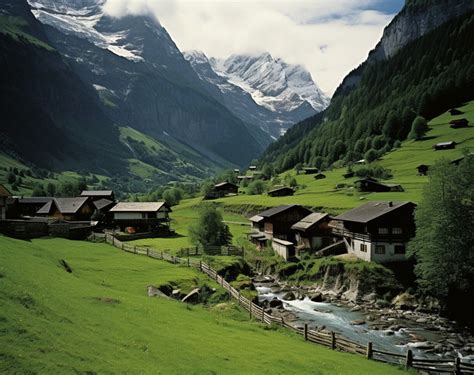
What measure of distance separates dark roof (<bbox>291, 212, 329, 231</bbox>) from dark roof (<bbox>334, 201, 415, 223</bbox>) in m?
6.43

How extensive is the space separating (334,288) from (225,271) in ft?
60.8

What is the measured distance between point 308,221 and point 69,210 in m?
62.4

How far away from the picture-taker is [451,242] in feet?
196

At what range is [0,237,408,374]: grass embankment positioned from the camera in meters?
18.6

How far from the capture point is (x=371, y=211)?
81062mm

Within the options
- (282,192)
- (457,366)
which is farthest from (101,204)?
(457,366)

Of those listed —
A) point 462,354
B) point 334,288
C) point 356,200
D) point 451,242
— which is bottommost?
point 462,354

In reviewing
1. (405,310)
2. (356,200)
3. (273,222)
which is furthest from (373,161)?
(405,310)

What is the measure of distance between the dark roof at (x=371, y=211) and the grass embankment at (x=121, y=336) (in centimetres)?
4202

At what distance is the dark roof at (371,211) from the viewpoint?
252 ft

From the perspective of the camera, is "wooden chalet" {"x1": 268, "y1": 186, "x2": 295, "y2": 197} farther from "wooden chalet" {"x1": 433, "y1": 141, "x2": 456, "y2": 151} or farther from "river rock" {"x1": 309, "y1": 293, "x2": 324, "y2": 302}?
"river rock" {"x1": 309, "y1": 293, "x2": 324, "y2": 302}

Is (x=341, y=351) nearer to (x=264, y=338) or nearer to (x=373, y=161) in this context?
(x=264, y=338)

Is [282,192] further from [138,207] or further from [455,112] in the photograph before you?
[455,112]

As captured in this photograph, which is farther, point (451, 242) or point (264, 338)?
point (451, 242)
